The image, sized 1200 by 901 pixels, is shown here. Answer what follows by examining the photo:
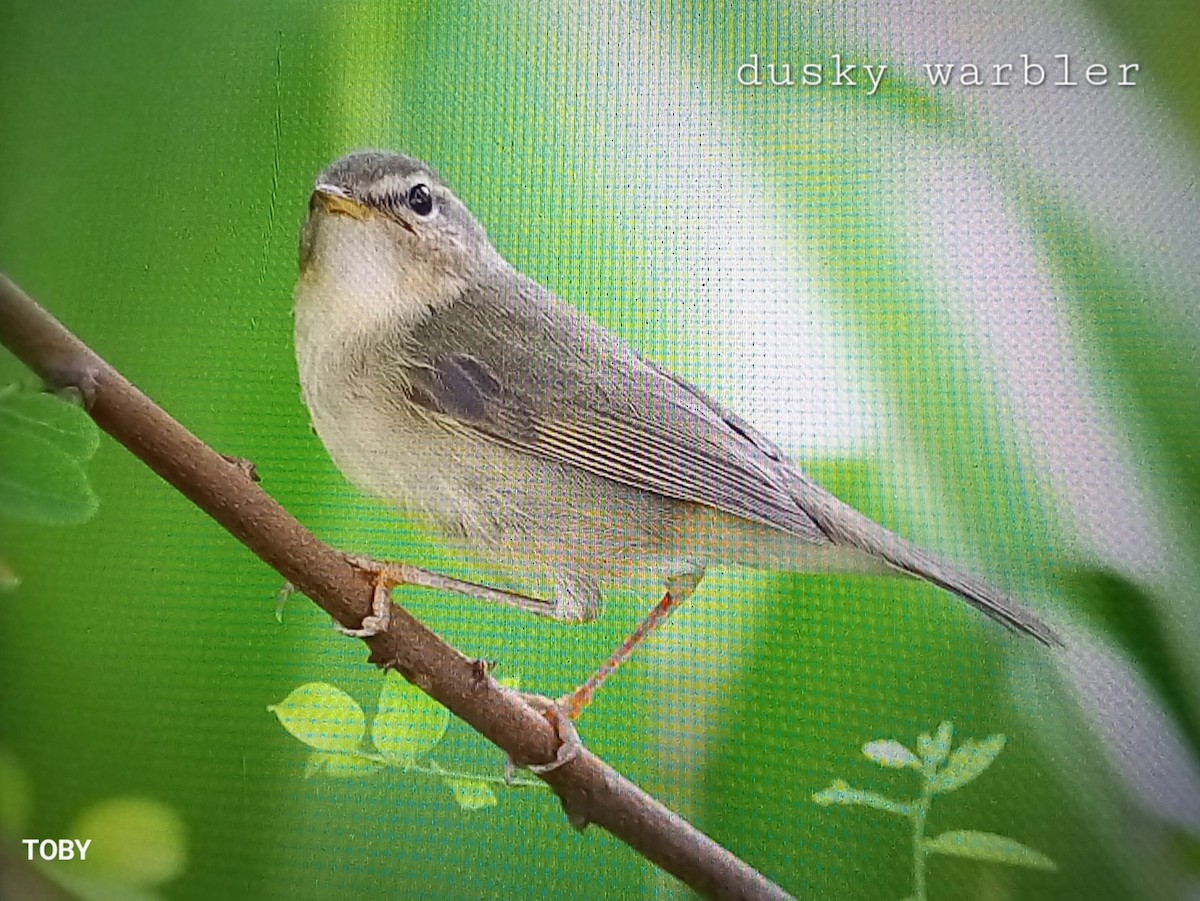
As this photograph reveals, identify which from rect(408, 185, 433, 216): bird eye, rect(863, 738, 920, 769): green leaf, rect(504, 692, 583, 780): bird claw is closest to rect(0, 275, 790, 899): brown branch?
rect(504, 692, 583, 780): bird claw

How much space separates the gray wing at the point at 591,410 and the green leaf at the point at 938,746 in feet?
0.48

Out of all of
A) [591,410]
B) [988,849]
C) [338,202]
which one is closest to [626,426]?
[591,410]

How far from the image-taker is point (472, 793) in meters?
0.63

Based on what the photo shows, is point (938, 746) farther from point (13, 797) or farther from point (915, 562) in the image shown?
point (13, 797)

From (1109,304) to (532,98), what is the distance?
440mm

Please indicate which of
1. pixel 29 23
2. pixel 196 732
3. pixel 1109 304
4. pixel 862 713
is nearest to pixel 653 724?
pixel 862 713

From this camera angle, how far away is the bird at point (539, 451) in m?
0.62

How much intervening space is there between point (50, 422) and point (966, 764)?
25.8 inches

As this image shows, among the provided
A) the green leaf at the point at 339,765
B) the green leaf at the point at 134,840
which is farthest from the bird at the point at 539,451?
the green leaf at the point at 134,840

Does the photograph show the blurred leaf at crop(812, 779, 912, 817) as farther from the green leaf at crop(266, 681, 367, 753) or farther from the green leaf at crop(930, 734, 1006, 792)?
the green leaf at crop(266, 681, 367, 753)

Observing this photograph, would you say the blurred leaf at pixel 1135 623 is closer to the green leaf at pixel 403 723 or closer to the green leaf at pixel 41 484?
the green leaf at pixel 403 723

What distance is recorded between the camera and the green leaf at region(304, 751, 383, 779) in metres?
0.63

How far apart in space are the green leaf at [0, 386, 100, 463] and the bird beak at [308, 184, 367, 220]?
0.71ft

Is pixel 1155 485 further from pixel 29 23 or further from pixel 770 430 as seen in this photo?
pixel 29 23
